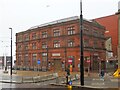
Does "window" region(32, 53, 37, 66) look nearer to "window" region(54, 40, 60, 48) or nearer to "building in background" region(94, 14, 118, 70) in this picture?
"window" region(54, 40, 60, 48)

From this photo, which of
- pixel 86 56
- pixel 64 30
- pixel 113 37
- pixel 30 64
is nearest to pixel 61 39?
pixel 64 30

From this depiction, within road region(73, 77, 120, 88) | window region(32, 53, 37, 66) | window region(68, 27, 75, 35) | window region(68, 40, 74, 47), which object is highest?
window region(68, 27, 75, 35)

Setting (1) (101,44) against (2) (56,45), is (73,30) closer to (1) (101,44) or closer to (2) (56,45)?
(2) (56,45)

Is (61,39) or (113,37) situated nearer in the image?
(61,39)

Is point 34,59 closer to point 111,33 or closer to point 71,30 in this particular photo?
point 71,30

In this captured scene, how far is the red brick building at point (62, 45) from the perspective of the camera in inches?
2719

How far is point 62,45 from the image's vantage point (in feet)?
238

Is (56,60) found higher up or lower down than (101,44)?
lower down

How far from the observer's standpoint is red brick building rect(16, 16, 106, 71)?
6906cm

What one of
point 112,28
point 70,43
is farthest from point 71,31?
point 112,28

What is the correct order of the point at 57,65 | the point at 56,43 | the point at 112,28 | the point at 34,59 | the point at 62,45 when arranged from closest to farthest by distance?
the point at 62,45 < the point at 57,65 < the point at 56,43 < the point at 34,59 < the point at 112,28

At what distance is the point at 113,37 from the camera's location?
8769 centimetres

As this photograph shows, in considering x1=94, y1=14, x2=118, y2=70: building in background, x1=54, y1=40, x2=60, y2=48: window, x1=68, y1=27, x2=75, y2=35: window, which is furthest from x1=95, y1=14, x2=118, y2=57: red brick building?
x1=54, y1=40, x2=60, y2=48: window

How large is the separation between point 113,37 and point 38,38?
1087 inches
